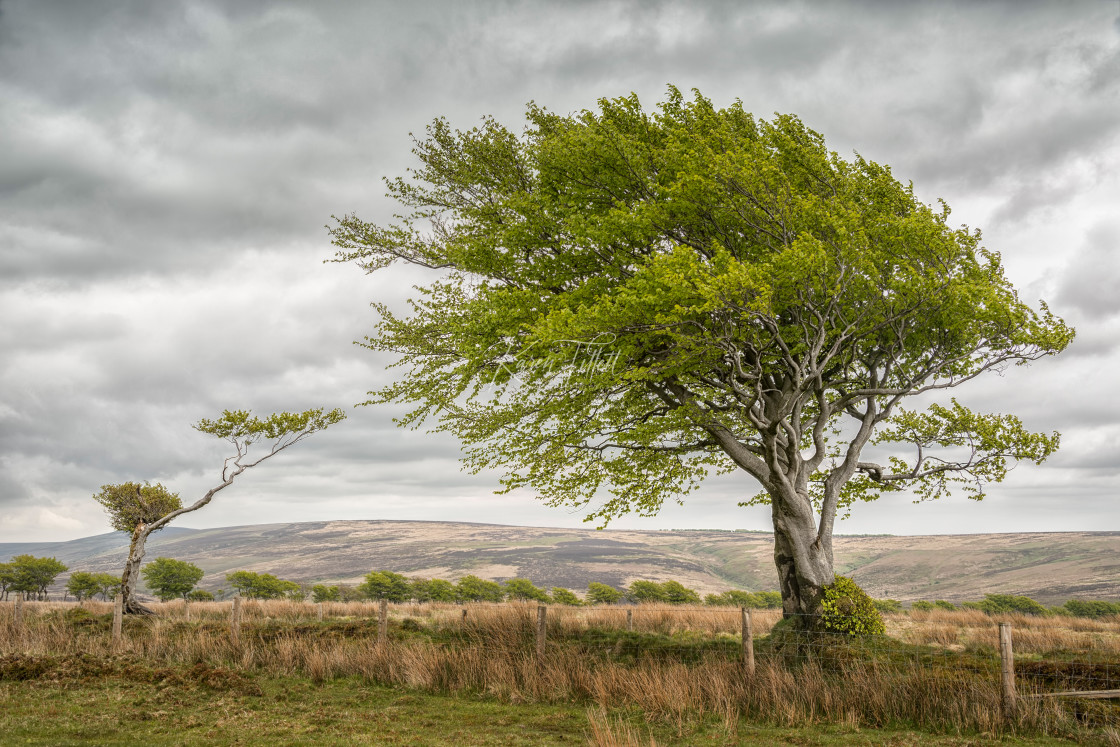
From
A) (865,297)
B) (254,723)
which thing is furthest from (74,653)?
(865,297)

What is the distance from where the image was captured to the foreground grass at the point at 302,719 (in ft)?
30.5

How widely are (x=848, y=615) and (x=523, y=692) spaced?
25.6 ft

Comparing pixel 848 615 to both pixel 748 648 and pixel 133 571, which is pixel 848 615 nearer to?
pixel 748 648

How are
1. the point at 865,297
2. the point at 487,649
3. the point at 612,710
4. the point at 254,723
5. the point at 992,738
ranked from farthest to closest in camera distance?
1. the point at 865,297
2. the point at 487,649
3. the point at 612,710
4. the point at 254,723
5. the point at 992,738

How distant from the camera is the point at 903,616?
29.1 meters

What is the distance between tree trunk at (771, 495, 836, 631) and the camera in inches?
612

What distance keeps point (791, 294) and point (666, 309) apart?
121 inches

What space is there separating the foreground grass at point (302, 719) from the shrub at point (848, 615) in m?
4.72

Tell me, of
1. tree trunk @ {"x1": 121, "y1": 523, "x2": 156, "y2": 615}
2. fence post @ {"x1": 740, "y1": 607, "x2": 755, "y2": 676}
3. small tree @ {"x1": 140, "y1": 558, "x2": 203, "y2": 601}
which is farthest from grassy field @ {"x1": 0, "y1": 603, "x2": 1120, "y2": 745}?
small tree @ {"x1": 140, "y1": 558, "x2": 203, "y2": 601}

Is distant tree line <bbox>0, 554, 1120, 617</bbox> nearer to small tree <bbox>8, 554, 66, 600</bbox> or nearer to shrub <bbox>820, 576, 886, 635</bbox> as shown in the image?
small tree <bbox>8, 554, 66, 600</bbox>

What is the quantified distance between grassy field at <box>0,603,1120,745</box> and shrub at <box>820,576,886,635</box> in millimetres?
588

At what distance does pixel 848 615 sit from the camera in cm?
1476

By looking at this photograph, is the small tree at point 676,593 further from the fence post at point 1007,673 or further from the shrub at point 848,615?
the fence post at point 1007,673

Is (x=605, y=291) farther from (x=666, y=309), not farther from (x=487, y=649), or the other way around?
(x=487, y=649)
